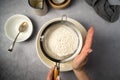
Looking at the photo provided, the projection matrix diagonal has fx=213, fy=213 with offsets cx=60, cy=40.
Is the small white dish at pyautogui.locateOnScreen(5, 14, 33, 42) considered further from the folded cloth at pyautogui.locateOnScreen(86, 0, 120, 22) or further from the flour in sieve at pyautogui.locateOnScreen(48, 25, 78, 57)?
the folded cloth at pyautogui.locateOnScreen(86, 0, 120, 22)

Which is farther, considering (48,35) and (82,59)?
(48,35)

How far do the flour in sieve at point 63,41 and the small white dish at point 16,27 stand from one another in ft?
0.35

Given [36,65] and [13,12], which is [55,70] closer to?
[36,65]

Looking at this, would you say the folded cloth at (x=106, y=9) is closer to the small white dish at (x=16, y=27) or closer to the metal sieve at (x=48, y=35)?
the metal sieve at (x=48, y=35)

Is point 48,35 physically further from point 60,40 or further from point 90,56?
point 90,56

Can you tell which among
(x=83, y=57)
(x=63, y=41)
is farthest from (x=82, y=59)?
(x=63, y=41)

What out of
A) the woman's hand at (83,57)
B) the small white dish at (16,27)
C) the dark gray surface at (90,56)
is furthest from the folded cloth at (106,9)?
the small white dish at (16,27)

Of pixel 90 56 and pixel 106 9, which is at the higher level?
pixel 106 9

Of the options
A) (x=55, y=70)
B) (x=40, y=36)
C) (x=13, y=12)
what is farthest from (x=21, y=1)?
(x=55, y=70)

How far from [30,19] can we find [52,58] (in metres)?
0.20

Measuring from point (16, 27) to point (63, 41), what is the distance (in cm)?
21

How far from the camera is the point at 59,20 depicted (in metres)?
0.73

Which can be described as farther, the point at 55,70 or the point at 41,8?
the point at 41,8

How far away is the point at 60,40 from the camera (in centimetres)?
73
